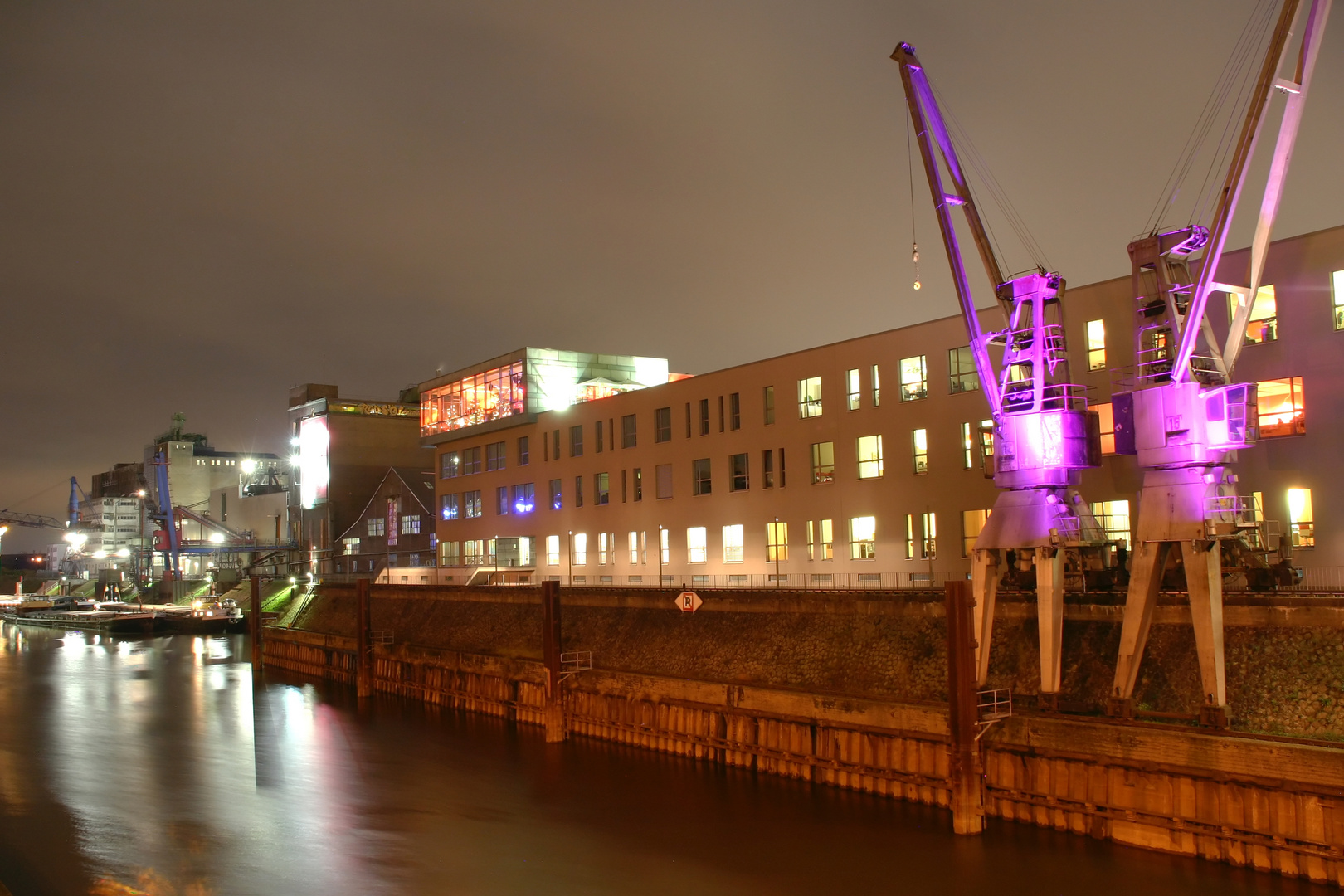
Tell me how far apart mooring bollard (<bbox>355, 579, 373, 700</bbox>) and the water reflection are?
270 inches

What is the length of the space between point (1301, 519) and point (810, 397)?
63.0 feet

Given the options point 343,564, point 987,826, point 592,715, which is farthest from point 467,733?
point 343,564

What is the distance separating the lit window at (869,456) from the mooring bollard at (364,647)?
2536 cm

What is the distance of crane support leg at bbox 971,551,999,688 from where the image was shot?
24969mm

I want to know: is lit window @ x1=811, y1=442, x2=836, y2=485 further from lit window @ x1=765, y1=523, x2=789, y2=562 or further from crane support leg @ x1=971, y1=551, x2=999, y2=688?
crane support leg @ x1=971, y1=551, x2=999, y2=688

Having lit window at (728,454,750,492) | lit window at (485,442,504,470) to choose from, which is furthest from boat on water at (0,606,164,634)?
lit window at (728,454,750,492)

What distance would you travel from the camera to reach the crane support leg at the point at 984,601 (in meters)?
25.0

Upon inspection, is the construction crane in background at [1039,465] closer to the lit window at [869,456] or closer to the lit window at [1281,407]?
the lit window at [1281,407]

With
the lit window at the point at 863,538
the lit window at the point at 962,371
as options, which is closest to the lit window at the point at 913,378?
A: the lit window at the point at 962,371

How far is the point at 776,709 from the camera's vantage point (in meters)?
28.2

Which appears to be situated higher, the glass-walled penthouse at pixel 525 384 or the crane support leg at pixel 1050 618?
the glass-walled penthouse at pixel 525 384

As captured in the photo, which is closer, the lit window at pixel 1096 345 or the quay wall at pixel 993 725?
the quay wall at pixel 993 725

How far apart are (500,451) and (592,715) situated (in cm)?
3216

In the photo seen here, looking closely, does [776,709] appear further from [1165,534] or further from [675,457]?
[675,457]
